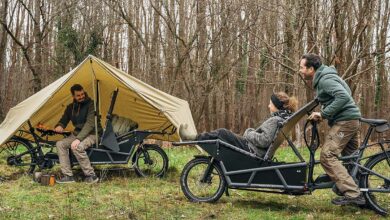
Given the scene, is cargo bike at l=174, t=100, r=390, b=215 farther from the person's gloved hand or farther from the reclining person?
the person's gloved hand

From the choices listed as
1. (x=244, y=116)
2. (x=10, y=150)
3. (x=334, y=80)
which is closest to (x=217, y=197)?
(x=334, y=80)

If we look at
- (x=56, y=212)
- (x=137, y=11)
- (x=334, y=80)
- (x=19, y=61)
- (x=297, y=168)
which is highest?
(x=137, y=11)

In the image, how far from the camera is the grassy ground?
5.20 meters

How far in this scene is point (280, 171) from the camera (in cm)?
542

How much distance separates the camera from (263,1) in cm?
1441

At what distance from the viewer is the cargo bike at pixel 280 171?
5195 millimetres

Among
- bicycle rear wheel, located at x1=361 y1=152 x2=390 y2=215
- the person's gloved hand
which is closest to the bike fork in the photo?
bicycle rear wheel, located at x1=361 y1=152 x2=390 y2=215

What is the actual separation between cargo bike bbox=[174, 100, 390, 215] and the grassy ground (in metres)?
0.23

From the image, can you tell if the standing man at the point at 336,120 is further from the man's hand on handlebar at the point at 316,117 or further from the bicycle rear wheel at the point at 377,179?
the bicycle rear wheel at the point at 377,179

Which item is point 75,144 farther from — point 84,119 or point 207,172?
point 207,172

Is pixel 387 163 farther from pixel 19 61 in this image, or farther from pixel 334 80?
pixel 19 61

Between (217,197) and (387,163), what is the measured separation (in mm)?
1955

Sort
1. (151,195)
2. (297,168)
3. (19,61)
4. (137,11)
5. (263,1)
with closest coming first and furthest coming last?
(297,168), (151,195), (263,1), (137,11), (19,61)

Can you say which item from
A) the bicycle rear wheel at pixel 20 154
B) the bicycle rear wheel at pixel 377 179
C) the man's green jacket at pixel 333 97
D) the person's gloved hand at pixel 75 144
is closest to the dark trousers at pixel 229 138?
the man's green jacket at pixel 333 97
